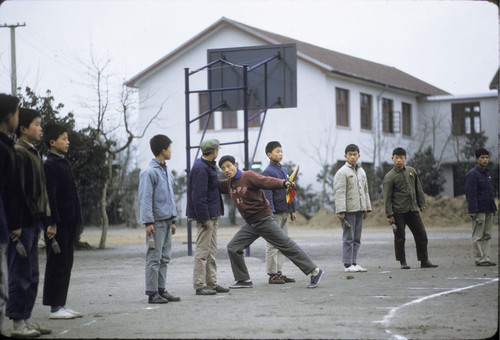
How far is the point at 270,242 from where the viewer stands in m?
11.4

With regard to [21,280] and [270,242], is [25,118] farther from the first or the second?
[270,242]

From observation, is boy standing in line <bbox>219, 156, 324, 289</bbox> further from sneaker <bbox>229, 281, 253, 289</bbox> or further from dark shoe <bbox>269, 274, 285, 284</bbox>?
dark shoe <bbox>269, 274, 285, 284</bbox>

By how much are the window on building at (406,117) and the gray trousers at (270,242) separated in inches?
1392

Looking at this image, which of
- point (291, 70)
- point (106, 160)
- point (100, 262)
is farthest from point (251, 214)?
point (106, 160)

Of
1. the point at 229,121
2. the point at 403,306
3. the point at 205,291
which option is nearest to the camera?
the point at 403,306

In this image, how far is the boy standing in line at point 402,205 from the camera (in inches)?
557

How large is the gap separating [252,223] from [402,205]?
12.6ft

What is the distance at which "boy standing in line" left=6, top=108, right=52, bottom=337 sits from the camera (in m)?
7.41

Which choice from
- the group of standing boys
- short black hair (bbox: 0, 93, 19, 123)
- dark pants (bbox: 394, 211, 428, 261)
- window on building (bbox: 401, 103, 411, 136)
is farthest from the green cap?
window on building (bbox: 401, 103, 411, 136)

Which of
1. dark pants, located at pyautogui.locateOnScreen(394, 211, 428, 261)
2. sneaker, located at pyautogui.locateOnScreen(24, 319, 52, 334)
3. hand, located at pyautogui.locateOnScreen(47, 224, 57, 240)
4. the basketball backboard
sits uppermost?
the basketball backboard

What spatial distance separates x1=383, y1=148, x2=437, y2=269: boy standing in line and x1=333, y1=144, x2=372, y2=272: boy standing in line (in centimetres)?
64

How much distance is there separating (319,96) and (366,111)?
472 cm

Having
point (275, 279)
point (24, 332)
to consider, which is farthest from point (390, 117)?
point (24, 332)

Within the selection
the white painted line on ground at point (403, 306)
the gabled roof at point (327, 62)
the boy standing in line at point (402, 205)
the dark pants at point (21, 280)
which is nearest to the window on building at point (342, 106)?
the gabled roof at point (327, 62)
